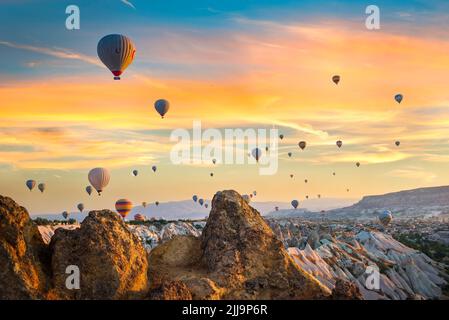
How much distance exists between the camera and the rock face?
19.5 m

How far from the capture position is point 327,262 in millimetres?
64062

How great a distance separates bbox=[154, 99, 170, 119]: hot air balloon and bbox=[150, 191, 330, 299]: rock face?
3915 centimetres

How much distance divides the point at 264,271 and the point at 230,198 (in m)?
3.66

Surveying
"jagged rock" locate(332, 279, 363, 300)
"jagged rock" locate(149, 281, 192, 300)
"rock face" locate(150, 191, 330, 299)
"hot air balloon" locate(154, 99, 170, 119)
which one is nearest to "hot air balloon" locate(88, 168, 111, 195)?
"hot air balloon" locate(154, 99, 170, 119)

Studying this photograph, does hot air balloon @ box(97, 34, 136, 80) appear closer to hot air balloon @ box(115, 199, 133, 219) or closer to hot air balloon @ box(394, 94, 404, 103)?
hot air balloon @ box(115, 199, 133, 219)

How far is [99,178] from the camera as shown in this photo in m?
69.3

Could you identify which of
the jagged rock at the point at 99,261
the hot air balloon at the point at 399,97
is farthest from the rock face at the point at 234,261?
the hot air balloon at the point at 399,97

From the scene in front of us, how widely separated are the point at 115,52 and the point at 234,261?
3143 cm

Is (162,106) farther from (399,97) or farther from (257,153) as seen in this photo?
(399,97)

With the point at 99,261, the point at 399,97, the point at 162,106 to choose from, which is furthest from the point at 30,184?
the point at 99,261
